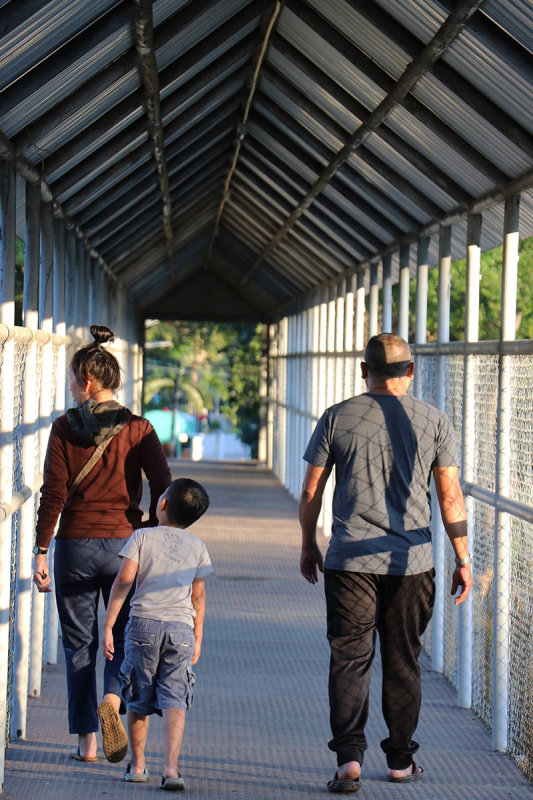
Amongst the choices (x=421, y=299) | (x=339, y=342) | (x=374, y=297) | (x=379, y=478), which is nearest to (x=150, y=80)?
(x=379, y=478)

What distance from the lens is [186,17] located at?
5.72 m

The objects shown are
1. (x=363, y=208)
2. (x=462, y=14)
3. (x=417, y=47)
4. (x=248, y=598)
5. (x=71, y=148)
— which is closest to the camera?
(x=462, y=14)

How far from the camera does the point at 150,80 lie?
6168mm

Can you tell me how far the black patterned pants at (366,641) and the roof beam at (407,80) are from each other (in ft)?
6.79

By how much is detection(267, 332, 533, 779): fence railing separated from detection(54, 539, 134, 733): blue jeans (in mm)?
1679

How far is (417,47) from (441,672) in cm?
365

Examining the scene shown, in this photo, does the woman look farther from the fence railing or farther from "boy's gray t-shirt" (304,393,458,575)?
the fence railing

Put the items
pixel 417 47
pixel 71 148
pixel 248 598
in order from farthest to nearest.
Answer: pixel 248 598, pixel 71 148, pixel 417 47

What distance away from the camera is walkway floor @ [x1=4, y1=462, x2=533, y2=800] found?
4.81m

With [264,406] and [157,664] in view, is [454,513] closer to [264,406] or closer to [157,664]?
[157,664]

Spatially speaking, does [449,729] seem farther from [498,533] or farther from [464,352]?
[464,352]

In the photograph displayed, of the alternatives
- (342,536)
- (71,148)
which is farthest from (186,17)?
(342,536)

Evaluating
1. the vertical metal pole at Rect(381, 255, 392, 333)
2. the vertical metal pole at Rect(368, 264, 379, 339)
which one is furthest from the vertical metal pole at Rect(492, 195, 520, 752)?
the vertical metal pole at Rect(368, 264, 379, 339)

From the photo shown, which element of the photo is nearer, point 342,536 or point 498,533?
point 342,536
